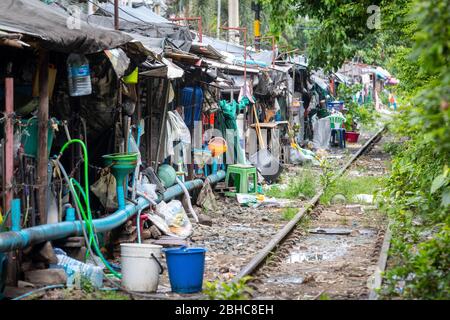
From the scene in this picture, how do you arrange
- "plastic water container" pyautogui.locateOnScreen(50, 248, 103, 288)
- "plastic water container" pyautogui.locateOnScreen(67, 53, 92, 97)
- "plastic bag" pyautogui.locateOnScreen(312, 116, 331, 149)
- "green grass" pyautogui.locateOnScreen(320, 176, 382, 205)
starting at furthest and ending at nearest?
"plastic bag" pyautogui.locateOnScreen(312, 116, 331, 149) → "green grass" pyautogui.locateOnScreen(320, 176, 382, 205) → "plastic water container" pyautogui.locateOnScreen(67, 53, 92, 97) → "plastic water container" pyautogui.locateOnScreen(50, 248, 103, 288)

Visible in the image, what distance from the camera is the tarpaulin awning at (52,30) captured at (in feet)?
29.2

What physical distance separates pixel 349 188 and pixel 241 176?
118 inches

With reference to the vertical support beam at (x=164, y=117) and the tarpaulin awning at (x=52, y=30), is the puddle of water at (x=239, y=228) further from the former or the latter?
the tarpaulin awning at (x=52, y=30)

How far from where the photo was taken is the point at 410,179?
11.0 m

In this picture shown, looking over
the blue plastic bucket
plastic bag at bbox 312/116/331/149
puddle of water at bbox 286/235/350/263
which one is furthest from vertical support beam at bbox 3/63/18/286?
plastic bag at bbox 312/116/331/149

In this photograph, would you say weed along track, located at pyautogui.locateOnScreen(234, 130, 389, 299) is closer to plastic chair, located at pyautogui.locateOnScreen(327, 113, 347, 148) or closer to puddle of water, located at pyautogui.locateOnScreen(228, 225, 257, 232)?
puddle of water, located at pyautogui.locateOnScreen(228, 225, 257, 232)

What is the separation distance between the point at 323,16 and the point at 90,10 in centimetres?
706

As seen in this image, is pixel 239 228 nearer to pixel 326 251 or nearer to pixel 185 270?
pixel 326 251

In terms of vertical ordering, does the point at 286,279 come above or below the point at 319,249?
below

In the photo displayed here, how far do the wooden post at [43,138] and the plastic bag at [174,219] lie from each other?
140 inches

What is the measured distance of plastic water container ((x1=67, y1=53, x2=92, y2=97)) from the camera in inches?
408

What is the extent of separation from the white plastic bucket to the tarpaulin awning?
2384 millimetres

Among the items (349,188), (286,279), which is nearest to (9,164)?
(286,279)

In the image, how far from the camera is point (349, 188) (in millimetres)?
19859
